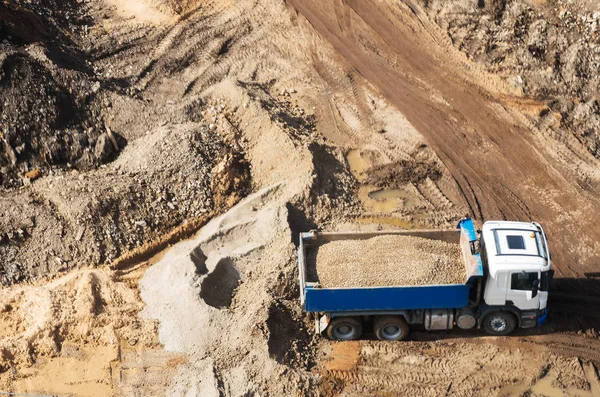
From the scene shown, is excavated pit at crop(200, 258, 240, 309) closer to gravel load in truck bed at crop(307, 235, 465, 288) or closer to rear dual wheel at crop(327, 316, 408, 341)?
gravel load in truck bed at crop(307, 235, 465, 288)

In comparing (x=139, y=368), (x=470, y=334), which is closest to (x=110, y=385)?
(x=139, y=368)

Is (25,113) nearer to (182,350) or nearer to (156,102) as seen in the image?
(156,102)

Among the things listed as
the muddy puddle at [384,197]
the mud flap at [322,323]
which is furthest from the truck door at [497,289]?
the muddy puddle at [384,197]

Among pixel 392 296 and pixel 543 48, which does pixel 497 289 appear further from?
pixel 543 48

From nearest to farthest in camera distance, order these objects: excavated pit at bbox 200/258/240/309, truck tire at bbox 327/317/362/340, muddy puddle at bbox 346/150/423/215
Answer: truck tire at bbox 327/317/362/340
excavated pit at bbox 200/258/240/309
muddy puddle at bbox 346/150/423/215

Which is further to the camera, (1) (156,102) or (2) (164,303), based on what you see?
(1) (156,102)

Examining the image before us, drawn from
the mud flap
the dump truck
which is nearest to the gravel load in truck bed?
the dump truck

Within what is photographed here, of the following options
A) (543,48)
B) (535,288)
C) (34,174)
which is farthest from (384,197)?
(34,174)
